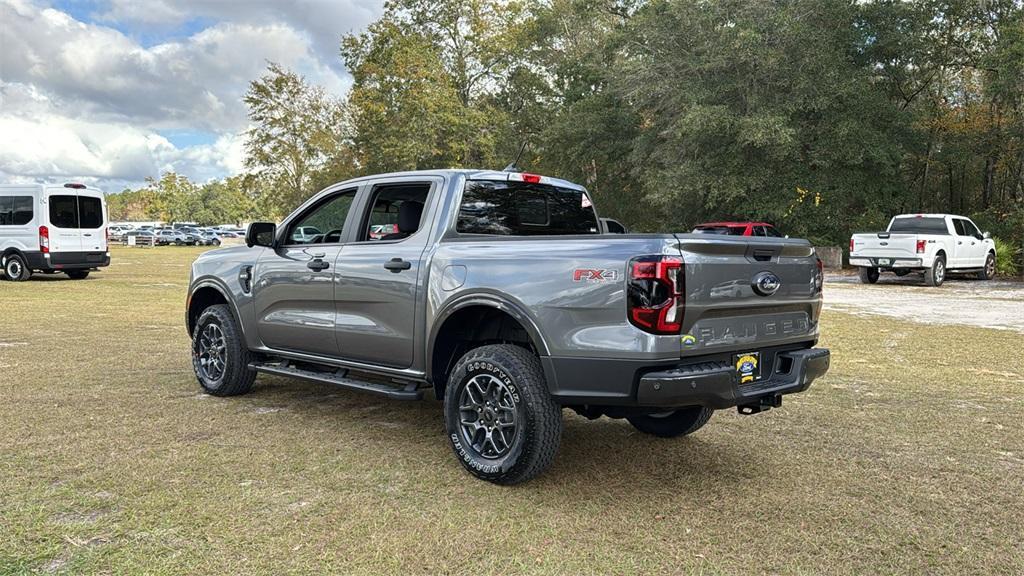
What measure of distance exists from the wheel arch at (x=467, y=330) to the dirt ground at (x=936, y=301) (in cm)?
942

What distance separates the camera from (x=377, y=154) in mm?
42469

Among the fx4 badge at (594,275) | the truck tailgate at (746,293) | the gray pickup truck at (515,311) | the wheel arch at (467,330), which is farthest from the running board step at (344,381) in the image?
the truck tailgate at (746,293)

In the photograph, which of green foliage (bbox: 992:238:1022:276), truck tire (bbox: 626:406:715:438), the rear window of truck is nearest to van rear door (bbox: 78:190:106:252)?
the rear window of truck

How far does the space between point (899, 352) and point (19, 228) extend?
58.8 ft

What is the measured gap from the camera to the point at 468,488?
4.00 meters

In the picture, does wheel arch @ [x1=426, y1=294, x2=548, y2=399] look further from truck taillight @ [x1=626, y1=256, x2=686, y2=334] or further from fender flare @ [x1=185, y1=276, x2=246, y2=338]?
fender flare @ [x1=185, y1=276, x2=246, y2=338]

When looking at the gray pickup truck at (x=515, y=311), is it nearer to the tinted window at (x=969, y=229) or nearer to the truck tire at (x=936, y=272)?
the truck tire at (x=936, y=272)

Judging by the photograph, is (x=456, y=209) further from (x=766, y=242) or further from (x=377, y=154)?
(x=377, y=154)

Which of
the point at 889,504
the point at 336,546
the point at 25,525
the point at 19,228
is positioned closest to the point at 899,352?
the point at 889,504

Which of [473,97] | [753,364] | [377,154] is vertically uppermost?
[473,97]

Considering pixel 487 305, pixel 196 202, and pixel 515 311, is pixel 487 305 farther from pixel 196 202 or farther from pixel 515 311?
pixel 196 202

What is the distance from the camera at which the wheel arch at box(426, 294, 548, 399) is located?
13.5ft

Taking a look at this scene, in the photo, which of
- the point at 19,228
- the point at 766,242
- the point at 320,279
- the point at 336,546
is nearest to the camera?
the point at 336,546

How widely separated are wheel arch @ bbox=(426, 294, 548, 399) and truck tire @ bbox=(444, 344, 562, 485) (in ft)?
0.64
